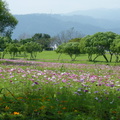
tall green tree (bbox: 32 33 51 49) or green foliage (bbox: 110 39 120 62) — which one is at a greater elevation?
tall green tree (bbox: 32 33 51 49)

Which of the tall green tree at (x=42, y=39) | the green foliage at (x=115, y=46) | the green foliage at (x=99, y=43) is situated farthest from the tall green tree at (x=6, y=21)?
the tall green tree at (x=42, y=39)

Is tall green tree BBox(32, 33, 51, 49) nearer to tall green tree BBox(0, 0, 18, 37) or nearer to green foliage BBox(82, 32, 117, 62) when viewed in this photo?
green foliage BBox(82, 32, 117, 62)

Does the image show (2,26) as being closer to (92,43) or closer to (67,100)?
(92,43)

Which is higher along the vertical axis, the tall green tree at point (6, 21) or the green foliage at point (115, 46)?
the tall green tree at point (6, 21)

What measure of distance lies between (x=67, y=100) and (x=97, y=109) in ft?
3.44

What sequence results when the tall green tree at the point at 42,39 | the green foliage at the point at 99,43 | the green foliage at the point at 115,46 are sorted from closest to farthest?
the green foliage at the point at 115,46 < the green foliage at the point at 99,43 < the tall green tree at the point at 42,39

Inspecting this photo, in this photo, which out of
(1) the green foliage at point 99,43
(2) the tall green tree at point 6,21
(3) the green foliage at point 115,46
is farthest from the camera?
(1) the green foliage at point 99,43

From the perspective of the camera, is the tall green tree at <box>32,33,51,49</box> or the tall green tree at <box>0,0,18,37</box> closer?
the tall green tree at <box>0,0,18,37</box>

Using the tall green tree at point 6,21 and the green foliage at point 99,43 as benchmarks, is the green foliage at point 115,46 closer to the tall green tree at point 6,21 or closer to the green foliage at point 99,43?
the green foliage at point 99,43

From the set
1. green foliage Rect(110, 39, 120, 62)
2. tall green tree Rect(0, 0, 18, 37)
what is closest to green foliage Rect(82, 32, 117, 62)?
green foliage Rect(110, 39, 120, 62)

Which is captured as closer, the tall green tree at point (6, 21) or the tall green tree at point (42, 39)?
the tall green tree at point (6, 21)

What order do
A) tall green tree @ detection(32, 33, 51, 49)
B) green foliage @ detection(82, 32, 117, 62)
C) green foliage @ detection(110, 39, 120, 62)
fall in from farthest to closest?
1. tall green tree @ detection(32, 33, 51, 49)
2. green foliage @ detection(82, 32, 117, 62)
3. green foliage @ detection(110, 39, 120, 62)

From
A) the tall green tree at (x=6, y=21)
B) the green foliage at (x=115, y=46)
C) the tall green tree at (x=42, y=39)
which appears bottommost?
the green foliage at (x=115, y=46)

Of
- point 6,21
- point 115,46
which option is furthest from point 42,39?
point 115,46
